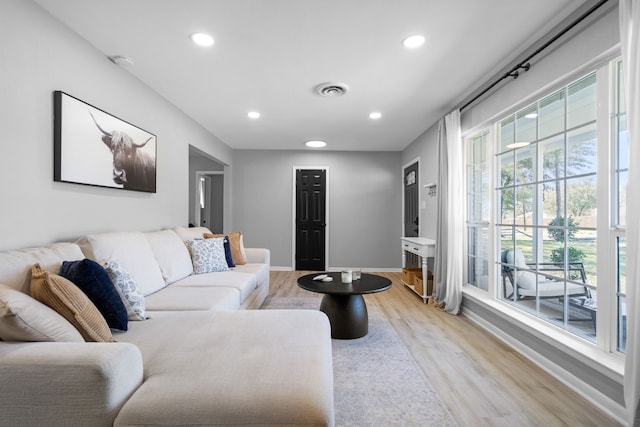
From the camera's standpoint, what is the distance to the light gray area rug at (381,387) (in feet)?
5.63

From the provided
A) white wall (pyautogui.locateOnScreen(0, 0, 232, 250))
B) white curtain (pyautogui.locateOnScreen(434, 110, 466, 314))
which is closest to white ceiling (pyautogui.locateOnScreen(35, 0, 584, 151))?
white wall (pyautogui.locateOnScreen(0, 0, 232, 250))

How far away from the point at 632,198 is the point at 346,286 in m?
2.02

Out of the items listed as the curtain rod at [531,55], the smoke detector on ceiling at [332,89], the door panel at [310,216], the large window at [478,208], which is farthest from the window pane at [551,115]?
the door panel at [310,216]

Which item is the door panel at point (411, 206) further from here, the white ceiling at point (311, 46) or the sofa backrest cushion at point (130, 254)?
the sofa backrest cushion at point (130, 254)

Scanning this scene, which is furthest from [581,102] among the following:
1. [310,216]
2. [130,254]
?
[310,216]

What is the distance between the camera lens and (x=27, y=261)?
1.59m

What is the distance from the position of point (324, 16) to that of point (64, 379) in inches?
89.9

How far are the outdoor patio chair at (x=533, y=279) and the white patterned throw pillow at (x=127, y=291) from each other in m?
2.84

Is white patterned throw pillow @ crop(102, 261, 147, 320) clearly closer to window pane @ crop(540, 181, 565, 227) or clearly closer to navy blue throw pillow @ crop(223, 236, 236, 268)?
navy blue throw pillow @ crop(223, 236, 236, 268)

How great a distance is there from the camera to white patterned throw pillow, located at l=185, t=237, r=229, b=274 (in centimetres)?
333

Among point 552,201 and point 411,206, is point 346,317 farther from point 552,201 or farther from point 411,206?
point 411,206

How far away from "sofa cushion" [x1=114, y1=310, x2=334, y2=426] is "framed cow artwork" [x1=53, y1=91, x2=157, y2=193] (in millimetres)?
1253

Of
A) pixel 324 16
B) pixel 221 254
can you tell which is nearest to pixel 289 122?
pixel 221 254

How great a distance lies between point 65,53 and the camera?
7.18 feet
